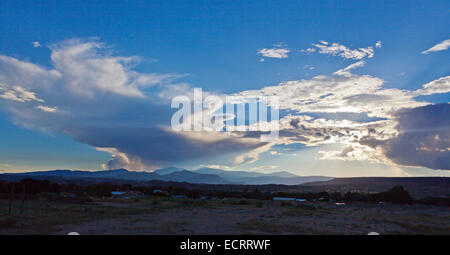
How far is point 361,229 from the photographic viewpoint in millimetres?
22156

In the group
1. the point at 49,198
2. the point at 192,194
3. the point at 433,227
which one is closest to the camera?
the point at 433,227
